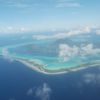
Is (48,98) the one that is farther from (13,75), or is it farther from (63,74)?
(13,75)

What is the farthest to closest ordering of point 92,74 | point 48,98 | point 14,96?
point 92,74, point 14,96, point 48,98

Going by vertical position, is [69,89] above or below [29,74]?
below

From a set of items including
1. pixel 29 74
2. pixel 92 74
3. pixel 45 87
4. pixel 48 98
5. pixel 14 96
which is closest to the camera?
pixel 48 98

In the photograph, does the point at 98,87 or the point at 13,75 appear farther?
the point at 13,75

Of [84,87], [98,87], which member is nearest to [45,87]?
[84,87]

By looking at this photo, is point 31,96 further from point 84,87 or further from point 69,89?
point 84,87

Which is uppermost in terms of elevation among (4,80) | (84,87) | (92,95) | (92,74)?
(4,80)
